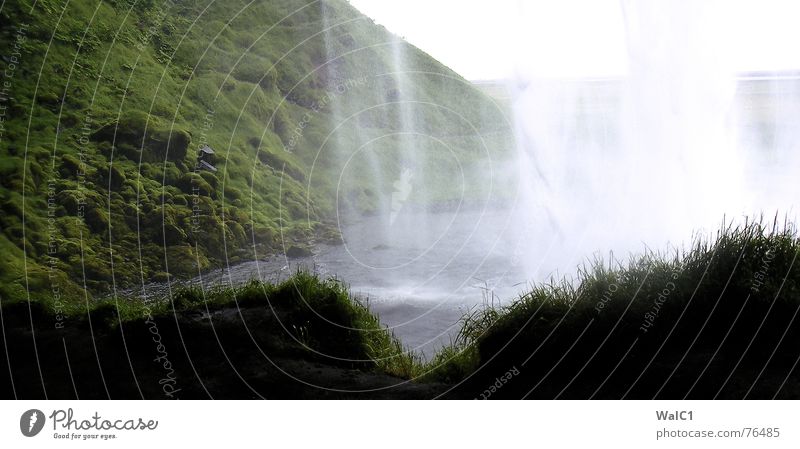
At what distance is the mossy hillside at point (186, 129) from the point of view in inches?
587

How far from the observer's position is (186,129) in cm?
1764

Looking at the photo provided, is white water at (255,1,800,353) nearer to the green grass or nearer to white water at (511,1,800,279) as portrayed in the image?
white water at (511,1,800,279)

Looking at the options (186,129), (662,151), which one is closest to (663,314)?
(662,151)

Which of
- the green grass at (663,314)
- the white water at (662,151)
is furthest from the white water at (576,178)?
the green grass at (663,314)

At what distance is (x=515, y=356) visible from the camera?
24.5ft

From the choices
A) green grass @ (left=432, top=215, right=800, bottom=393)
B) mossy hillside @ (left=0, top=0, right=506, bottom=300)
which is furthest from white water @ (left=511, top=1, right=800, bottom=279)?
mossy hillside @ (left=0, top=0, right=506, bottom=300)

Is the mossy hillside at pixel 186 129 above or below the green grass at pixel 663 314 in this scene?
above

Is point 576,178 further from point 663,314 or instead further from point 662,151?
point 663,314

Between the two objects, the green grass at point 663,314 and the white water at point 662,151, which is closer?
the green grass at point 663,314

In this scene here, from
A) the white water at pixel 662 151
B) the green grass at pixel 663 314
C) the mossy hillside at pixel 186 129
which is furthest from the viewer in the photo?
the mossy hillside at pixel 186 129

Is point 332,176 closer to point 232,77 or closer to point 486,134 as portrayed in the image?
point 232,77

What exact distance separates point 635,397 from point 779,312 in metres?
1.71

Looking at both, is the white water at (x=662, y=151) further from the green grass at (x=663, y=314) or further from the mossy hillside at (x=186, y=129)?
the mossy hillside at (x=186, y=129)

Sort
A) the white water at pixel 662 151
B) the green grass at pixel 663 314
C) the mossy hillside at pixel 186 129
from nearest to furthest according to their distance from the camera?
the green grass at pixel 663 314 → the white water at pixel 662 151 → the mossy hillside at pixel 186 129
